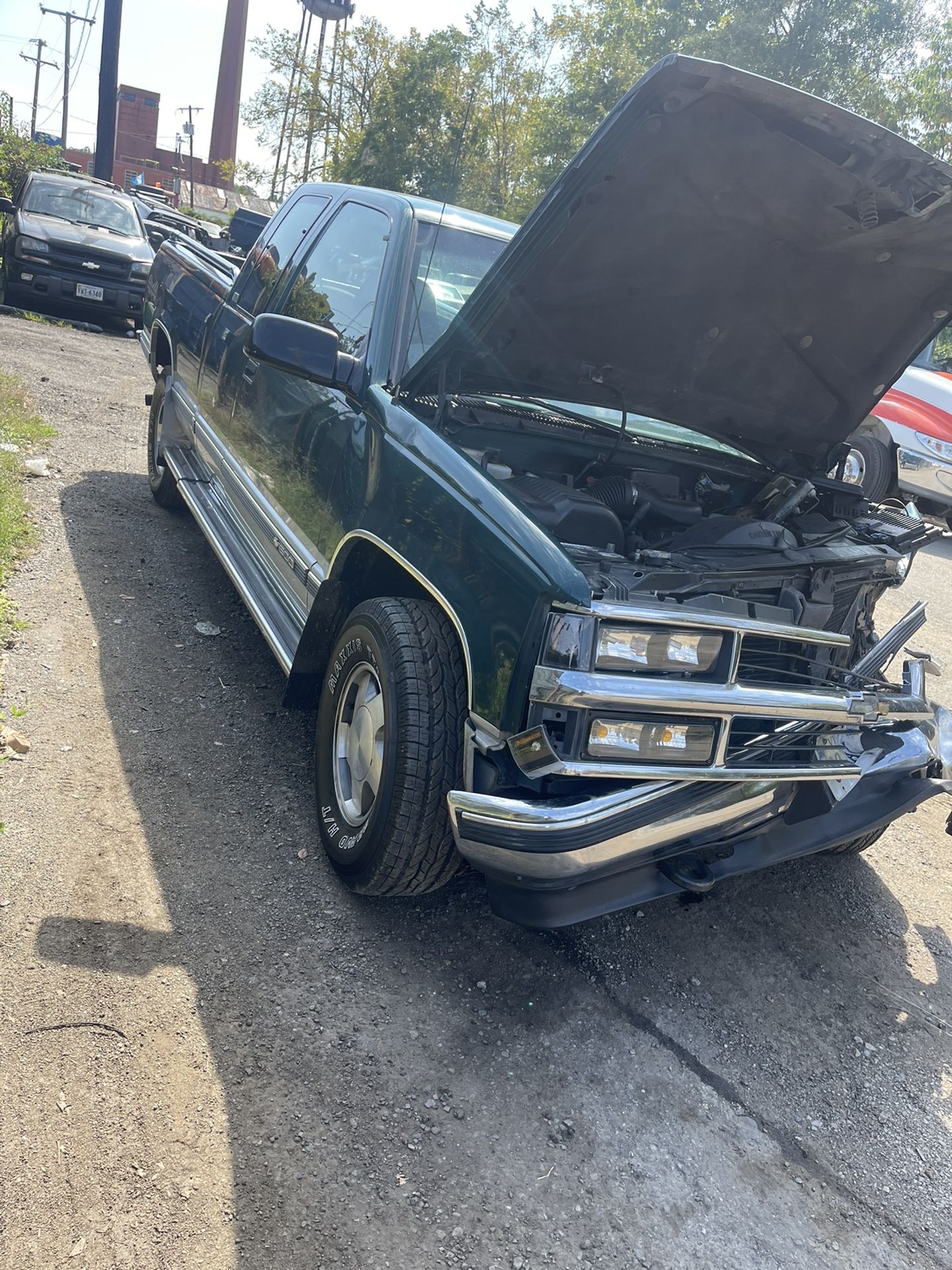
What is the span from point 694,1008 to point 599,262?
7.22 ft

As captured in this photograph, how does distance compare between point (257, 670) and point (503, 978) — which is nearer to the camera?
point (503, 978)

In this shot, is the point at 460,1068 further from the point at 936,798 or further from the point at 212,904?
the point at 936,798

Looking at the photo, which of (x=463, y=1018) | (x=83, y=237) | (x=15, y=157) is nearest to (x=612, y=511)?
(x=463, y=1018)

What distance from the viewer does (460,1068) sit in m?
2.53

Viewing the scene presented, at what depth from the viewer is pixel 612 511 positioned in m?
3.37

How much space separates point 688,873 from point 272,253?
347 cm

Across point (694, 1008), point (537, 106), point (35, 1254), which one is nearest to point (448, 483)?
point (694, 1008)

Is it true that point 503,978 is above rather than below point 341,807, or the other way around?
below

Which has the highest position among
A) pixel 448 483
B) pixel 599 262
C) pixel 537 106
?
pixel 537 106

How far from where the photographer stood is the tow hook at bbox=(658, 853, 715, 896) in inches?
104

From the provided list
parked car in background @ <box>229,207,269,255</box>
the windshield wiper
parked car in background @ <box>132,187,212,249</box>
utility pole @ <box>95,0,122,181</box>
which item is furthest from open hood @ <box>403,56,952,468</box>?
utility pole @ <box>95,0,122,181</box>

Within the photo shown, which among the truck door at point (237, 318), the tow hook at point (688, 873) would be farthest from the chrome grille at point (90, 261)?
the tow hook at point (688, 873)

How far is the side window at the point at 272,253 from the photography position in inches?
174

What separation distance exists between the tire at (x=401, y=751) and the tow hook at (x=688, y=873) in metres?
0.58
